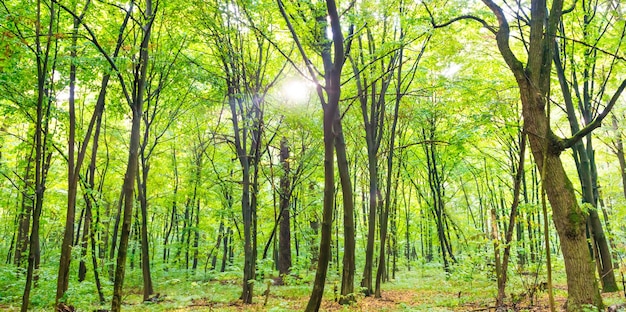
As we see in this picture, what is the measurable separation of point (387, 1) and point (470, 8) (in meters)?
1.98

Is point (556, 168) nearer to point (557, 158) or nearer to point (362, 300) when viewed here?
point (557, 158)

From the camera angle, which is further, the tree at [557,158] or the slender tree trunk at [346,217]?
the slender tree trunk at [346,217]

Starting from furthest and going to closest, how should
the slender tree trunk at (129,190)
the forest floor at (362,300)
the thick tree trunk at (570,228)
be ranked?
the forest floor at (362,300) < the slender tree trunk at (129,190) < the thick tree trunk at (570,228)

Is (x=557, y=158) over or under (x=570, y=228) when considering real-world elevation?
over

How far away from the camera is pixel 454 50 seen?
973cm

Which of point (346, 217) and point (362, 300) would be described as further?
point (362, 300)

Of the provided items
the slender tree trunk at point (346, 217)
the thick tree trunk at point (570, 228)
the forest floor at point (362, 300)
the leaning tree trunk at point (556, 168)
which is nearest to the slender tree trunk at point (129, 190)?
the forest floor at point (362, 300)

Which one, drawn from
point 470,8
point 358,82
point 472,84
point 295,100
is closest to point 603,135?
point 472,84

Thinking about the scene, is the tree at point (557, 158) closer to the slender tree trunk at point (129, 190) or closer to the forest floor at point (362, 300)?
the forest floor at point (362, 300)

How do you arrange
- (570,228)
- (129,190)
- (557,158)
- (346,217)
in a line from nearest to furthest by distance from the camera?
1. (570,228)
2. (557,158)
3. (129,190)
4. (346,217)

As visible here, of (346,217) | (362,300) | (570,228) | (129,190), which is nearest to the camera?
(570,228)

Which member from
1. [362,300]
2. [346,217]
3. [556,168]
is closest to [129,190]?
[346,217]

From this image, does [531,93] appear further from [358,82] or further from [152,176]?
[152,176]

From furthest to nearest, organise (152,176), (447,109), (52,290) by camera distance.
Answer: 1. (152,176)
2. (447,109)
3. (52,290)
